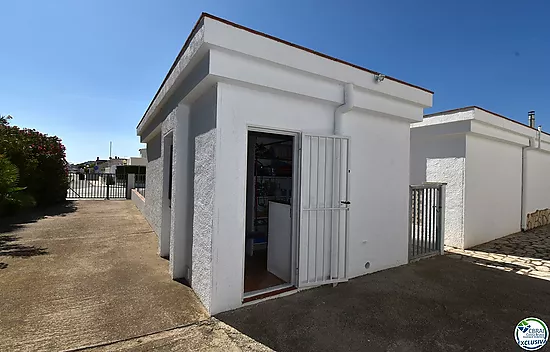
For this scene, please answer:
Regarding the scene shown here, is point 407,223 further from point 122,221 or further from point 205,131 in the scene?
point 122,221

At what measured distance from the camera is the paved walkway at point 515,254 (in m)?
6.11

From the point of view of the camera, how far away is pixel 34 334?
3158 mm

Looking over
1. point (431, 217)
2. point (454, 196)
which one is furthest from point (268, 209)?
point (454, 196)

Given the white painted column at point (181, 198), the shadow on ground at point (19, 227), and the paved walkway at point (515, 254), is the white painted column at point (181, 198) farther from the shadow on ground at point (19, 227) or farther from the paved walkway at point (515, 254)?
the paved walkway at point (515, 254)

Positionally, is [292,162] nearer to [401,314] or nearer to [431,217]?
[401,314]

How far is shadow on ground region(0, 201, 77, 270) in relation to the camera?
6332mm

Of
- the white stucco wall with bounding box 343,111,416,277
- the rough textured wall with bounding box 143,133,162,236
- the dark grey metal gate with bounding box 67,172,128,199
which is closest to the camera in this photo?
the white stucco wall with bounding box 343,111,416,277

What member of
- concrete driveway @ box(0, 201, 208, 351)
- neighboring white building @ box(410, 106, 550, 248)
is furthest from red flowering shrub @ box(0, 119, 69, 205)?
neighboring white building @ box(410, 106, 550, 248)

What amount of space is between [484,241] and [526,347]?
267 inches

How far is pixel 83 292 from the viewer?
435cm

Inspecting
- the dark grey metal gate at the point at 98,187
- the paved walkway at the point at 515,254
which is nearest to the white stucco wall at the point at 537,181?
the paved walkway at the point at 515,254

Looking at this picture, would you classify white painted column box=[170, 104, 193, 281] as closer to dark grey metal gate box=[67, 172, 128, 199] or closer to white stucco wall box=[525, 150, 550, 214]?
white stucco wall box=[525, 150, 550, 214]

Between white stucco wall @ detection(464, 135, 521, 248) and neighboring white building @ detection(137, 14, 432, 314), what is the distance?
339 cm

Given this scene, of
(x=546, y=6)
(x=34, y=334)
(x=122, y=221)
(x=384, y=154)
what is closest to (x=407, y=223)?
(x=384, y=154)
